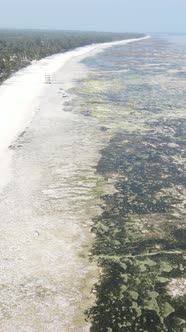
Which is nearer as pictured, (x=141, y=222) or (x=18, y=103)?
(x=141, y=222)

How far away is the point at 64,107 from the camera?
76.9 feet

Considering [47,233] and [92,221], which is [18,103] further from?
[47,233]

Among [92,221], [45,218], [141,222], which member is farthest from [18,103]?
[141,222]

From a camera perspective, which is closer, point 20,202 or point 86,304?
point 86,304

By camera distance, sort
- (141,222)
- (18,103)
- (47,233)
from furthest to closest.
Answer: (18,103) < (141,222) < (47,233)

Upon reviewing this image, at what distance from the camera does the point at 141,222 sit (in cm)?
1091

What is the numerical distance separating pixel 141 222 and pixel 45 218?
2474 millimetres

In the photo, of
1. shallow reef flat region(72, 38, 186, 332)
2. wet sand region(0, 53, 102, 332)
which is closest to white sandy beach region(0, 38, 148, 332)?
wet sand region(0, 53, 102, 332)

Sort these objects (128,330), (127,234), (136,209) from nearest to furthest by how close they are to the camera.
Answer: (128,330)
(127,234)
(136,209)

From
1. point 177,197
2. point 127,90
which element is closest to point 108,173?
point 177,197

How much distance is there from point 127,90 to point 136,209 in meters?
19.9

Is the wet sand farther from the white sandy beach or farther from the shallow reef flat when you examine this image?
the shallow reef flat

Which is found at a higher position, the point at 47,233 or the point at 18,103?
the point at 18,103

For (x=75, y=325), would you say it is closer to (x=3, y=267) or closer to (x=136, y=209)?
(x=3, y=267)
